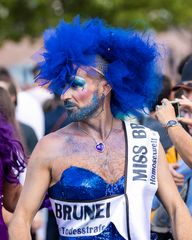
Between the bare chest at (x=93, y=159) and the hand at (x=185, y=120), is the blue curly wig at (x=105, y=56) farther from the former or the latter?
the hand at (x=185, y=120)

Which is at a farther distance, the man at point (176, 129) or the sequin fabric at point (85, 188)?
the man at point (176, 129)

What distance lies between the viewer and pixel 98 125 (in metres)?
4.66

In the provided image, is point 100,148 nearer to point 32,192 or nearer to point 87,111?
point 87,111

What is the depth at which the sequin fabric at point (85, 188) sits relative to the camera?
14.6 ft

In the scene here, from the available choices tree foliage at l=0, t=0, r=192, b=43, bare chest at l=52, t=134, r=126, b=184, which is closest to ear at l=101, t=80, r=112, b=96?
bare chest at l=52, t=134, r=126, b=184

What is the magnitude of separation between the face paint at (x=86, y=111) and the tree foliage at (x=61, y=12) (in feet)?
59.8

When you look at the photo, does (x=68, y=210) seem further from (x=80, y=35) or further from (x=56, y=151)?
(x=80, y=35)

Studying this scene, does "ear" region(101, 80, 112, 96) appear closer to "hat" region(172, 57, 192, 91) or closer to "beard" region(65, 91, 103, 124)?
"beard" region(65, 91, 103, 124)

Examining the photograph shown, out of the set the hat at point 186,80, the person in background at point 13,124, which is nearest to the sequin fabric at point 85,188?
the person in background at point 13,124

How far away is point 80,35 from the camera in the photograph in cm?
454

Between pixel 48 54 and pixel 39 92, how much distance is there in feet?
24.6

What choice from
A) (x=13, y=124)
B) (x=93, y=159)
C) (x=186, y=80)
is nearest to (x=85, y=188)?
(x=93, y=159)

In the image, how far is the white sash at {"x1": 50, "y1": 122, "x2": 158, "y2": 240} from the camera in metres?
4.48

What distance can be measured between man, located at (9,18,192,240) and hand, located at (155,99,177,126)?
1.11 feet
